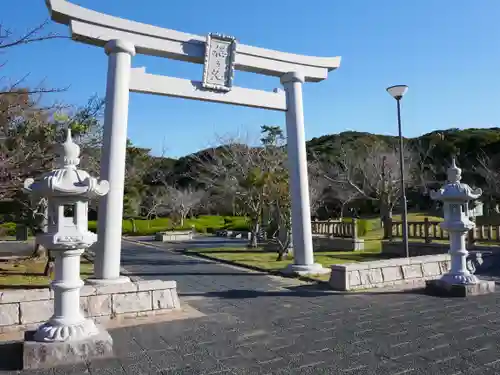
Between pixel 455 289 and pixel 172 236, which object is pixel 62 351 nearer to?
pixel 455 289

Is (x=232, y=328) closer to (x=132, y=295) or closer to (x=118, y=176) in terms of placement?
(x=132, y=295)

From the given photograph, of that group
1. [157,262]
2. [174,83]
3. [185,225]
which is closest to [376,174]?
[185,225]

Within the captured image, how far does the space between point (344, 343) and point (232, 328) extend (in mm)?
1536

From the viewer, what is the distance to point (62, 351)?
14.1ft

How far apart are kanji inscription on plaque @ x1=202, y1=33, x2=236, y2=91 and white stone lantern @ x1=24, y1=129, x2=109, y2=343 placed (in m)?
4.55

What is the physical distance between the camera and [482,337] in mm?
4973

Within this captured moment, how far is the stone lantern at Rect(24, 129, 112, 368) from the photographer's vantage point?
14.6ft

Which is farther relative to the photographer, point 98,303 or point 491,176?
point 491,176

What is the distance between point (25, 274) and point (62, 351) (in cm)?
676

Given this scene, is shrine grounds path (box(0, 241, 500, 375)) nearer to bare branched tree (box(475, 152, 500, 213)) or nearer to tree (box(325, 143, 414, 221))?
tree (box(325, 143, 414, 221))

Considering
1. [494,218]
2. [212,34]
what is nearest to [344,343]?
[212,34]

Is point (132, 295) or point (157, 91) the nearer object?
point (132, 295)

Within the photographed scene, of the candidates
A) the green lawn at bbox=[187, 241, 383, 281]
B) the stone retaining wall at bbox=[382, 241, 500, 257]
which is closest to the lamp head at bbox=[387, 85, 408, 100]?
the green lawn at bbox=[187, 241, 383, 281]

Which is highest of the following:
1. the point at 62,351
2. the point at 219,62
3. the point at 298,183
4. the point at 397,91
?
the point at 397,91
